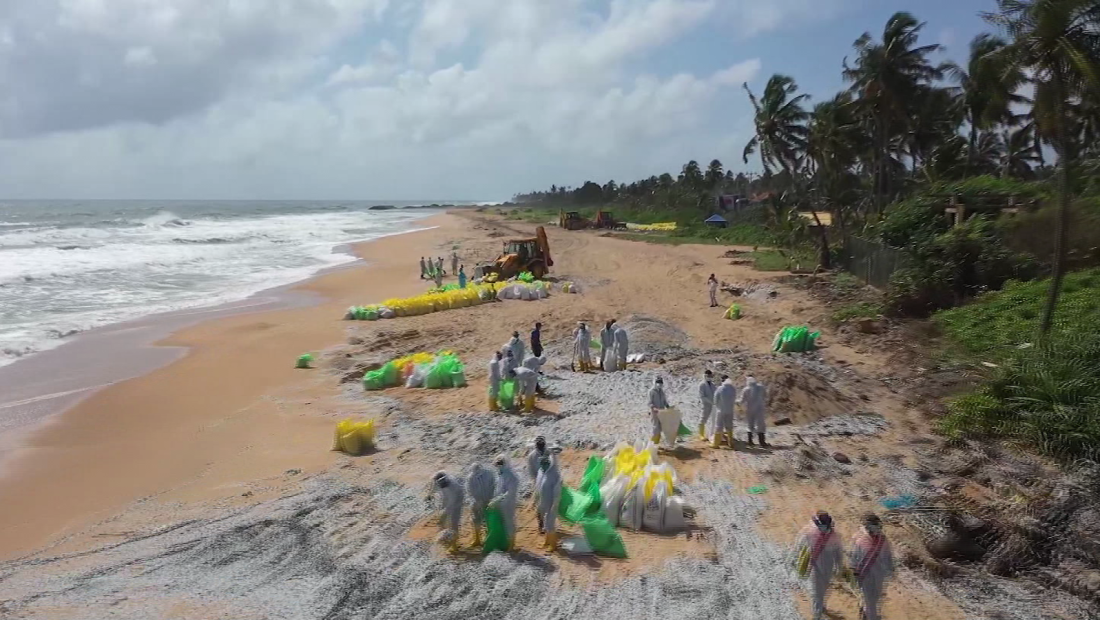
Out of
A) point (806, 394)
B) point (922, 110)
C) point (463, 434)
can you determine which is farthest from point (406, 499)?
point (922, 110)

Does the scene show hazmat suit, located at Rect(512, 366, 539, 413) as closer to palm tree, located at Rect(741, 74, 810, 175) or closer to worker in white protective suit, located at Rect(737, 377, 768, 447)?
worker in white protective suit, located at Rect(737, 377, 768, 447)

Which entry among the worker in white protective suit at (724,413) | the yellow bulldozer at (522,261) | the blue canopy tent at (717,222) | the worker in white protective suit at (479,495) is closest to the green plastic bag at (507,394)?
the worker in white protective suit at (724,413)

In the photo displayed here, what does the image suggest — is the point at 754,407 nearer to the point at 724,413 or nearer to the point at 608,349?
the point at 724,413

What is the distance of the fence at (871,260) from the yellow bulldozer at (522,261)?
431 inches

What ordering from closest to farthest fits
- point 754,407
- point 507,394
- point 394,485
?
point 394,485 < point 754,407 < point 507,394

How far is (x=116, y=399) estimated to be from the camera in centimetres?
1460

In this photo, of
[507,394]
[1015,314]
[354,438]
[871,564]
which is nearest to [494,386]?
[507,394]

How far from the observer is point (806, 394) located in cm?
1212

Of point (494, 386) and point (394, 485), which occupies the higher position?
point (494, 386)

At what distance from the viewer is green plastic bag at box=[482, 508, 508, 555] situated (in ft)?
24.6

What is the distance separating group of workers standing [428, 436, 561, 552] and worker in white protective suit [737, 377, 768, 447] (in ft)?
12.2

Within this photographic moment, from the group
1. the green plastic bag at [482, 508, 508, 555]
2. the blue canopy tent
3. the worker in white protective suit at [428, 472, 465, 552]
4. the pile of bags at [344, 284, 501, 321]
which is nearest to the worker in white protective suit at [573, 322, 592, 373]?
the worker in white protective suit at [428, 472, 465, 552]

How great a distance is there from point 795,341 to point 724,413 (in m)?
6.95

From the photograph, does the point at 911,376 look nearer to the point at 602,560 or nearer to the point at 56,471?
the point at 602,560
